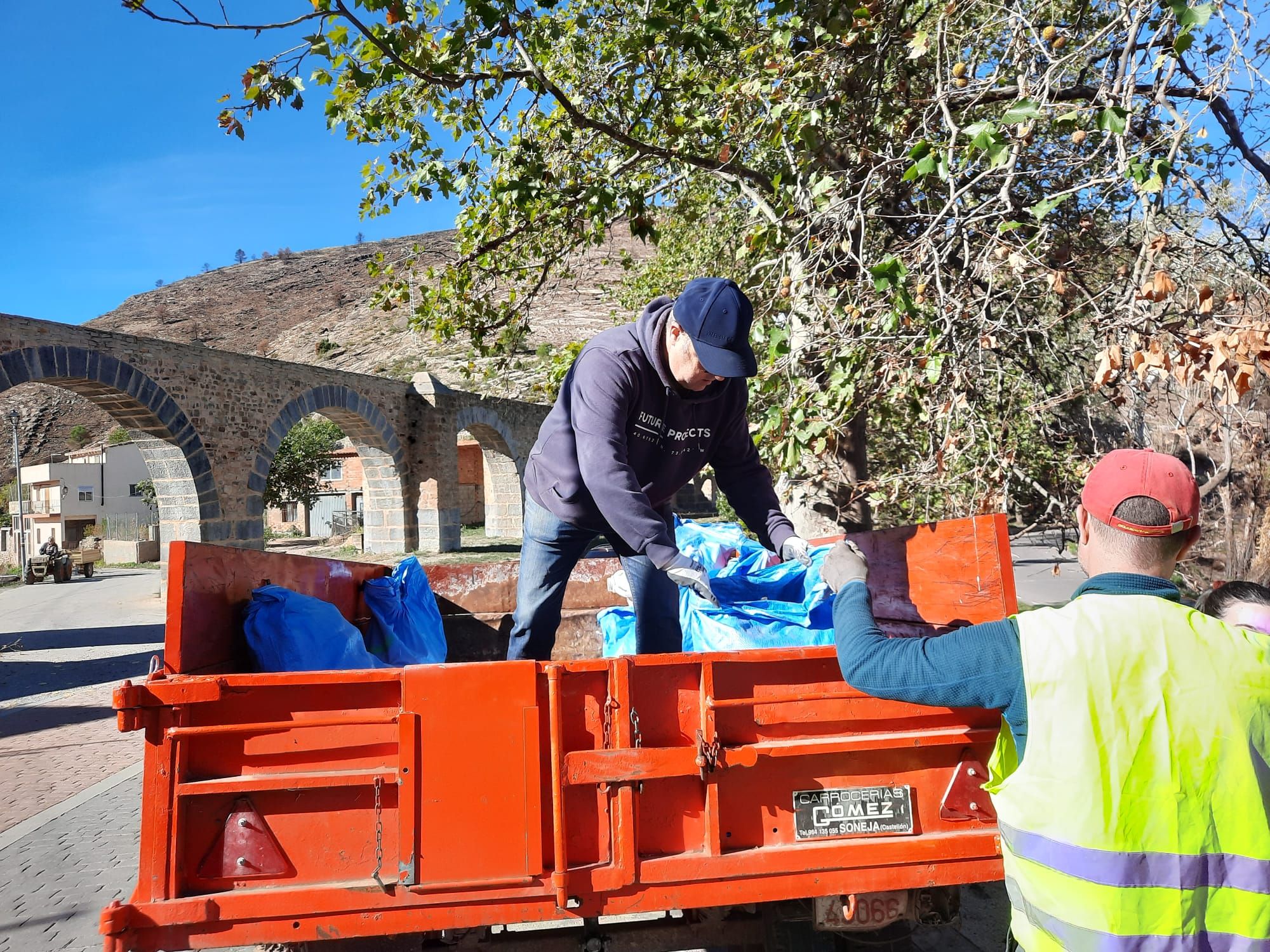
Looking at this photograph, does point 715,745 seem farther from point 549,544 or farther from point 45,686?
point 45,686

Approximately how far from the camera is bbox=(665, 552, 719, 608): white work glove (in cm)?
236

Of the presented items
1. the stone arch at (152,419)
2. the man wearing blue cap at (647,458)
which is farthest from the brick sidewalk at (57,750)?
the stone arch at (152,419)

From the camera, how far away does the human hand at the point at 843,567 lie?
198 cm

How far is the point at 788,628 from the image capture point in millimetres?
3059

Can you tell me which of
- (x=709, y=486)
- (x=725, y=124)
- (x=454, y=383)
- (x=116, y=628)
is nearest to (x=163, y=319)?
(x=454, y=383)

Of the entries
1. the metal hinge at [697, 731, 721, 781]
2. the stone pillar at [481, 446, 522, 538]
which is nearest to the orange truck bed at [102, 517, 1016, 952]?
the metal hinge at [697, 731, 721, 781]

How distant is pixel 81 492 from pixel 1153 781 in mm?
48400

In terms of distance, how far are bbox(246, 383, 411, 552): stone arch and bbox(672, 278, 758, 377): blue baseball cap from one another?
14060mm

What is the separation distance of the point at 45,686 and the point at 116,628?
4628mm

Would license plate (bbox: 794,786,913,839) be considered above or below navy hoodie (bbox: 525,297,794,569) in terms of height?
below

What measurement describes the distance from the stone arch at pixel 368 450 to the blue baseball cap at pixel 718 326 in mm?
14060

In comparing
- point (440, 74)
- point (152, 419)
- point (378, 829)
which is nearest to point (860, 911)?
point (378, 829)

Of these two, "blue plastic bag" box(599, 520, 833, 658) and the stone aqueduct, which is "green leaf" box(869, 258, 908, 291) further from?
the stone aqueduct

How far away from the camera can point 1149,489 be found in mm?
1559
